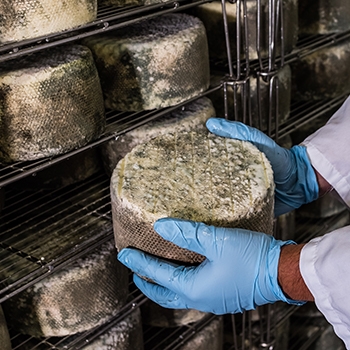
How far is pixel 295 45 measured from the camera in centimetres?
155

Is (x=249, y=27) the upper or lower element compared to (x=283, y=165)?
upper

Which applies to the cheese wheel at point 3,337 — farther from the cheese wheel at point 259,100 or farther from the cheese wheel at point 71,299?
the cheese wheel at point 259,100

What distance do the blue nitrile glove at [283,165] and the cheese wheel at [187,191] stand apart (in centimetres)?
8

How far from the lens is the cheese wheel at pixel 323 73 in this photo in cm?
170

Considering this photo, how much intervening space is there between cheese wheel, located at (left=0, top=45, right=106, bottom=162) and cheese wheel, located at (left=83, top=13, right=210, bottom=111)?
4.6 inches

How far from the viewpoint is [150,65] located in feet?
3.88

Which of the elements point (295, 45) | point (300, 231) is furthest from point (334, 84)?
point (300, 231)

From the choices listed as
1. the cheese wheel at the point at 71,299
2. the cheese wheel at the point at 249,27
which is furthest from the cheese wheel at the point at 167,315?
the cheese wheel at the point at 249,27

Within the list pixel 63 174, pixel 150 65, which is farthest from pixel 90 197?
pixel 150 65

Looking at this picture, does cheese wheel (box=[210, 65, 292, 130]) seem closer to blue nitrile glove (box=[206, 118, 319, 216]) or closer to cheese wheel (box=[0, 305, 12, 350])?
blue nitrile glove (box=[206, 118, 319, 216])

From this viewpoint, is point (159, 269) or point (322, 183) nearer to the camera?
point (159, 269)

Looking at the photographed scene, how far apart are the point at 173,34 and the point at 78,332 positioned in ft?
2.27

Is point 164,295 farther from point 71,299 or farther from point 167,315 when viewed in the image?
point 167,315

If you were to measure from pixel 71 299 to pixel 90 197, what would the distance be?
282 millimetres
